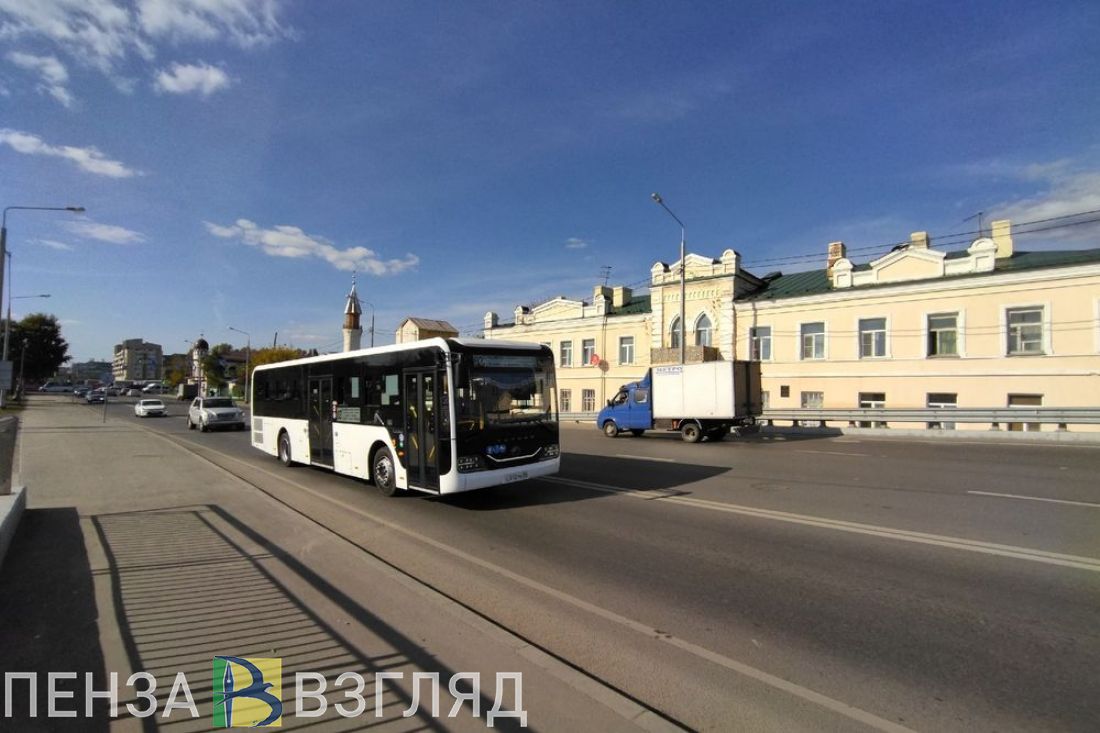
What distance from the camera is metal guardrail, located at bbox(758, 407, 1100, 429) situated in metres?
17.8

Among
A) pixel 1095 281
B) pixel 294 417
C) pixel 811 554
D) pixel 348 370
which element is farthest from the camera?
pixel 1095 281

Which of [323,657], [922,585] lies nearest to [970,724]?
[922,585]

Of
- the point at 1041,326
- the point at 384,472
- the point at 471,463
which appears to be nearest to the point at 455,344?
the point at 471,463

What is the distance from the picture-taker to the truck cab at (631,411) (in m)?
22.6

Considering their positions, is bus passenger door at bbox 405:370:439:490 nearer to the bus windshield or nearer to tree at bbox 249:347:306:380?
the bus windshield

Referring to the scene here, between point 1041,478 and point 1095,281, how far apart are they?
16.8 metres

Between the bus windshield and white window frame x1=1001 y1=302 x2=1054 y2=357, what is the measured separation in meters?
23.3

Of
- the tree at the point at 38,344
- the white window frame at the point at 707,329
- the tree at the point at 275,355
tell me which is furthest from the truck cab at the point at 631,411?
the tree at the point at 38,344

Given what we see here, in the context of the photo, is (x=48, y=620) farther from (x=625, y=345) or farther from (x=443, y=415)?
(x=625, y=345)

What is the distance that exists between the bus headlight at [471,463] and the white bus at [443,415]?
2 centimetres

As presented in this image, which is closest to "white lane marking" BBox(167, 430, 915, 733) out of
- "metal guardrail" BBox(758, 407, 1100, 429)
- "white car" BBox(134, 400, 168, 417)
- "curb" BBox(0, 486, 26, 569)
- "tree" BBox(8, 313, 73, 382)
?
"curb" BBox(0, 486, 26, 569)

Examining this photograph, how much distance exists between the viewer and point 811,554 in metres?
6.21

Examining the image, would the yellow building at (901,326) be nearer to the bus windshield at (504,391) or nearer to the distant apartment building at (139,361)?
the bus windshield at (504,391)

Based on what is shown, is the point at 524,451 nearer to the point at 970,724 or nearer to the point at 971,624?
the point at 971,624
